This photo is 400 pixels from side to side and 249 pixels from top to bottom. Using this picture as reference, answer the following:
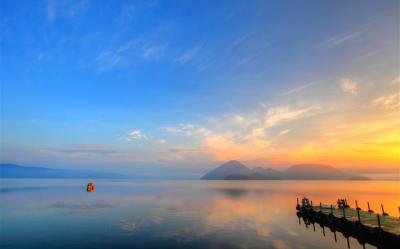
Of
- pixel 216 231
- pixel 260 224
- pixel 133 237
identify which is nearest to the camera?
pixel 133 237

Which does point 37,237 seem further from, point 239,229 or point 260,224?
point 260,224

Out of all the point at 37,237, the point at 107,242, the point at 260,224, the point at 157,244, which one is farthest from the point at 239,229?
the point at 37,237

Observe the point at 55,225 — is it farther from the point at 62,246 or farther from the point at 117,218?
the point at 62,246

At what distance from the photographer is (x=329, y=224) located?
56.5 metres

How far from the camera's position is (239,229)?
51594 millimetres

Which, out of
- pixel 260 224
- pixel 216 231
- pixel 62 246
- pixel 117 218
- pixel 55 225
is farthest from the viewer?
pixel 117 218

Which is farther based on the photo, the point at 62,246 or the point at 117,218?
the point at 117,218

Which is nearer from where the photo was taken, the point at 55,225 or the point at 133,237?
the point at 133,237

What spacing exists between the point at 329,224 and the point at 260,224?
1480cm

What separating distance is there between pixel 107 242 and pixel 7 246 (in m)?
14.5

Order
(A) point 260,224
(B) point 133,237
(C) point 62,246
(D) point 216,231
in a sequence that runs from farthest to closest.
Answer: (A) point 260,224
(D) point 216,231
(B) point 133,237
(C) point 62,246

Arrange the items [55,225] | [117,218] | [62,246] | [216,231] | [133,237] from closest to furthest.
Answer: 1. [62,246]
2. [133,237]
3. [216,231]
4. [55,225]
5. [117,218]

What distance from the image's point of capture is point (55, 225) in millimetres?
53281

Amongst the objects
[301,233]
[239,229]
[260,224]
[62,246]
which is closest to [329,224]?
[301,233]
